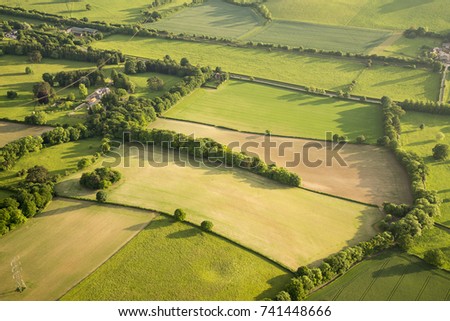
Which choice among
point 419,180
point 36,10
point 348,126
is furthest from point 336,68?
point 36,10

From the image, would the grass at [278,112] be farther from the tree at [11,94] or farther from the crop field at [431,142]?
the tree at [11,94]

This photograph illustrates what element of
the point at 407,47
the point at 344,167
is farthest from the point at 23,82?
the point at 407,47

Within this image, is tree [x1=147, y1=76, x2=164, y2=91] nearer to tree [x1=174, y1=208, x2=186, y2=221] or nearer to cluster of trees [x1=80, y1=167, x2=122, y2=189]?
cluster of trees [x1=80, y1=167, x2=122, y2=189]

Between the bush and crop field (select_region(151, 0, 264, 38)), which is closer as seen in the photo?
the bush

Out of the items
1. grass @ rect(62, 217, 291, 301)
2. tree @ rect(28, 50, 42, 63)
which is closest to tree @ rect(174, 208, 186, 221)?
grass @ rect(62, 217, 291, 301)
